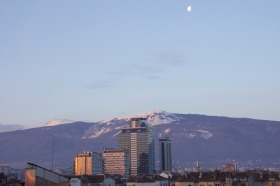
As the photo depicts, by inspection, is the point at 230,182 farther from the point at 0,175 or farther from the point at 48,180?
the point at 48,180

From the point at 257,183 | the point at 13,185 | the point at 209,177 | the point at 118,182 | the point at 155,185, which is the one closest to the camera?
the point at 13,185

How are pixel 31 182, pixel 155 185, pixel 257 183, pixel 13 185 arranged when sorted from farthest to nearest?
pixel 155 185 < pixel 257 183 < pixel 13 185 < pixel 31 182

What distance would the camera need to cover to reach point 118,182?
178000mm

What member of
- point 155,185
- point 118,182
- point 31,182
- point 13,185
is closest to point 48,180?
point 31,182

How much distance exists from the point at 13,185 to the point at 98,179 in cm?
5133

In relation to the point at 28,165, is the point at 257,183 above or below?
below

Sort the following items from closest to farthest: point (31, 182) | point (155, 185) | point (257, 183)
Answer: point (31, 182) → point (257, 183) → point (155, 185)

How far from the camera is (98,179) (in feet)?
497

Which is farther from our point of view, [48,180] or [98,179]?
[98,179]

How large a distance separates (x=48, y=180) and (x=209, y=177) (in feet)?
323

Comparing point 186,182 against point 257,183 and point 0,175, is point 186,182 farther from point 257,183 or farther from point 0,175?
point 0,175

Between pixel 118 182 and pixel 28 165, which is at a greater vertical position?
pixel 28 165

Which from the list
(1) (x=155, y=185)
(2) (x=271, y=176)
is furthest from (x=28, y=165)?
(1) (x=155, y=185)

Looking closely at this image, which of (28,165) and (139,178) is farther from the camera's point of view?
(139,178)
